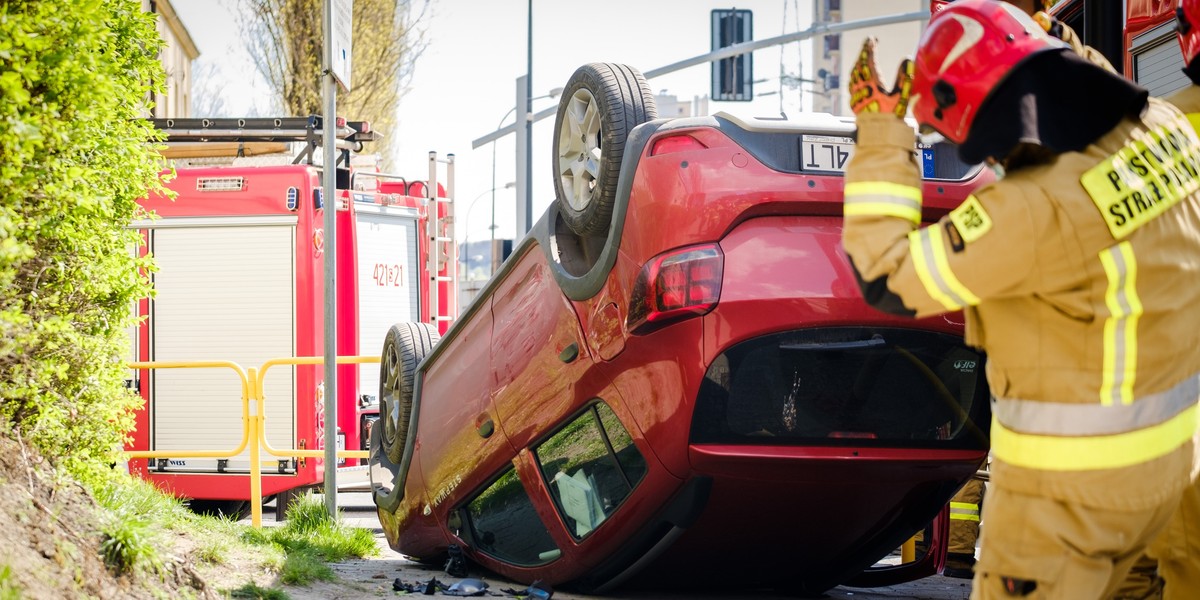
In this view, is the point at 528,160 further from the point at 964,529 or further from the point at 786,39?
the point at 964,529

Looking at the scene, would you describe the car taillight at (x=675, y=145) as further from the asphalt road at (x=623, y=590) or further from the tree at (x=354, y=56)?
the tree at (x=354, y=56)

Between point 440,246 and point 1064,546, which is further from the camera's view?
point 440,246

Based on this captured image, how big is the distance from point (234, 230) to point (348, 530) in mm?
4618

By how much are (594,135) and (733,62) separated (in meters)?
13.1

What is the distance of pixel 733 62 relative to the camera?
1753 centimetres

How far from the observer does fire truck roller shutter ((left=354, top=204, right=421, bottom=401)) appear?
11.5m

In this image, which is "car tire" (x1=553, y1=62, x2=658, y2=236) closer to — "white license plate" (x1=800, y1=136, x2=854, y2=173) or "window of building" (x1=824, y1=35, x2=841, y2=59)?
"white license plate" (x1=800, y1=136, x2=854, y2=173)

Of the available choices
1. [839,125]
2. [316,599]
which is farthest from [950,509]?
[316,599]

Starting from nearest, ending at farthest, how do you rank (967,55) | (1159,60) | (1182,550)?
(967,55) → (1182,550) → (1159,60)

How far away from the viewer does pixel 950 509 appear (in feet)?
20.5

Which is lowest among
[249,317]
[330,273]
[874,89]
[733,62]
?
[249,317]

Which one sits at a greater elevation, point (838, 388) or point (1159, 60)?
point (1159, 60)

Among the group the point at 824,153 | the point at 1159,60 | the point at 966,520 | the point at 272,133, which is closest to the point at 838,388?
the point at 824,153

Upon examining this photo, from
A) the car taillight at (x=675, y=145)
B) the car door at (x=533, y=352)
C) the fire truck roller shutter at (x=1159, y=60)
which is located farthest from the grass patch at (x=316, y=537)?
the fire truck roller shutter at (x=1159, y=60)
